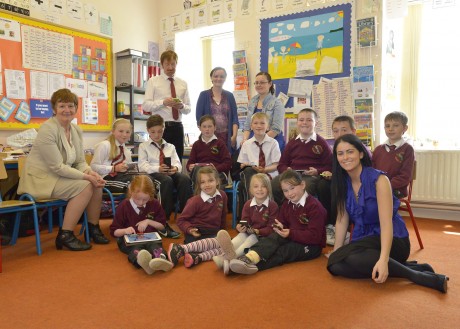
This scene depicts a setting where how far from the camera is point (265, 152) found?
3.39 meters

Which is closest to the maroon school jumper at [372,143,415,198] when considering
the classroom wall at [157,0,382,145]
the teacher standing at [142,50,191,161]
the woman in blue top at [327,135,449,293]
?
the woman in blue top at [327,135,449,293]

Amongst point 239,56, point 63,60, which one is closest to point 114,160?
point 63,60

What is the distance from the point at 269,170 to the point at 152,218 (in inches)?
43.2

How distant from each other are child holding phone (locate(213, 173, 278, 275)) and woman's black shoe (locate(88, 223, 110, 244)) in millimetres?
1053

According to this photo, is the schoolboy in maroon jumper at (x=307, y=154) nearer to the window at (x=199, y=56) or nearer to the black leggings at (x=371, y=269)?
the black leggings at (x=371, y=269)

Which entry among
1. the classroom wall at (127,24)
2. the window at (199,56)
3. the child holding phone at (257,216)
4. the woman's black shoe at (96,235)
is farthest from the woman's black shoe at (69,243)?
the window at (199,56)

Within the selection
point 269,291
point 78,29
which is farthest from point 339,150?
point 78,29

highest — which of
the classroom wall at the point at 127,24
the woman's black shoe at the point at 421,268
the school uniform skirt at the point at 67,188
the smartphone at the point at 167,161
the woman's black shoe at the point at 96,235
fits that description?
the classroom wall at the point at 127,24

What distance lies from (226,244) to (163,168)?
1428 millimetres

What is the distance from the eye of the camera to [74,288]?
202cm

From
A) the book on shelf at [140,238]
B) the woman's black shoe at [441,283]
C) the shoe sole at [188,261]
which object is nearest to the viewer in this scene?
the woman's black shoe at [441,283]

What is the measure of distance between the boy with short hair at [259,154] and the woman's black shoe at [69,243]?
1.31 m

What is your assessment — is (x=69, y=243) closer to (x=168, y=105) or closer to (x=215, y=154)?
(x=215, y=154)

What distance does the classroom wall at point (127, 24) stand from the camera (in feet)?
15.1
